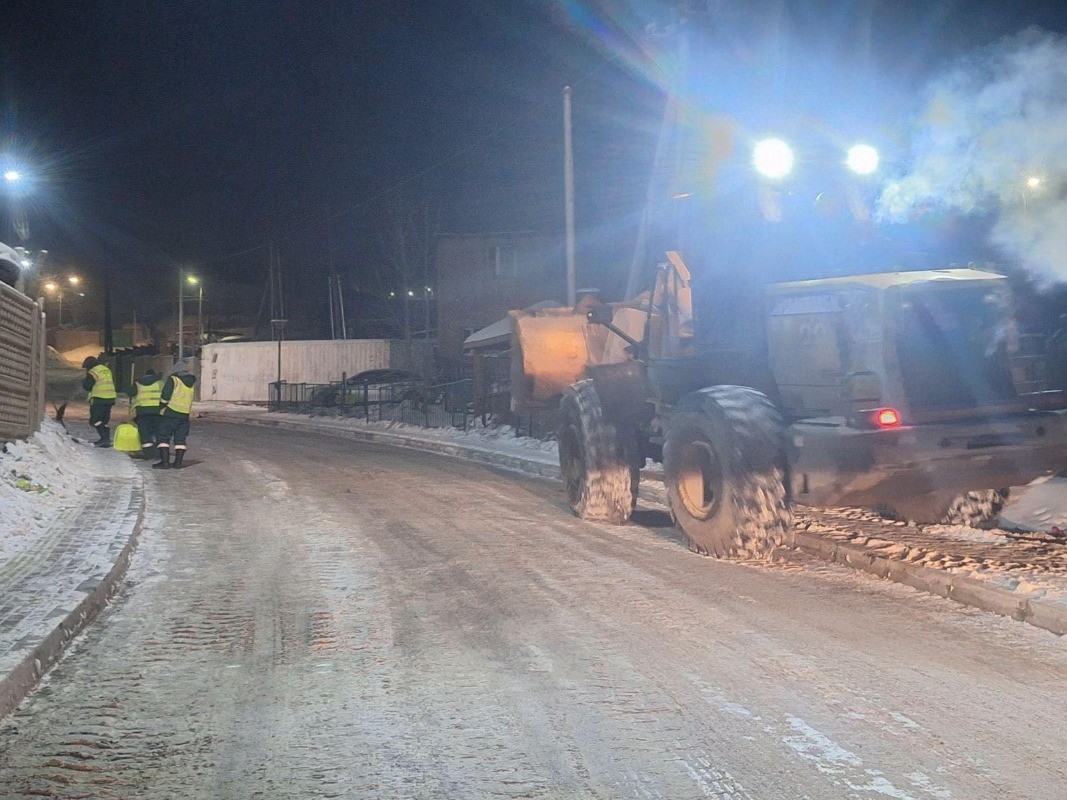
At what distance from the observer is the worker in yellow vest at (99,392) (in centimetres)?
1788

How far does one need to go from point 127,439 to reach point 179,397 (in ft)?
10.7

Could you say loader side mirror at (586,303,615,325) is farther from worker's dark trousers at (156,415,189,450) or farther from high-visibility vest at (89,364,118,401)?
high-visibility vest at (89,364,118,401)

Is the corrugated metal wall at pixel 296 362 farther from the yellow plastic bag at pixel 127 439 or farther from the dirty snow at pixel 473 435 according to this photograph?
the yellow plastic bag at pixel 127 439

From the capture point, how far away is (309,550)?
8.80 m

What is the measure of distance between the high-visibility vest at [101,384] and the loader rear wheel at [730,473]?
43.4 ft

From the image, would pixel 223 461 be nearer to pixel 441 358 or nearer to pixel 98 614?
pixel 98 614

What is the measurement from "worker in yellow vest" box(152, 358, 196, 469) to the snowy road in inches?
263

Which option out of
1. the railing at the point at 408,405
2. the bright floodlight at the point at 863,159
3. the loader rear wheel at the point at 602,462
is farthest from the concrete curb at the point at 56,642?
the railing at the point at 408,405

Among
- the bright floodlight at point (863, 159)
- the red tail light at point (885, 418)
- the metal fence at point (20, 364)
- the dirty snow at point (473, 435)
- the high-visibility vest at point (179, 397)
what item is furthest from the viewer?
the dirty snow at point (473, 435)

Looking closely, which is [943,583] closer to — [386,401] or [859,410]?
[859,410]

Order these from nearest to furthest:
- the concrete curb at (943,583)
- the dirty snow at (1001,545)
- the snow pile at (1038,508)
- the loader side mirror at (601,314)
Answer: the concrete curb at (943,583) → the dirty snow at (1001,545) → the snow pile at (1038,508) → the loader side mirror at (601,314)

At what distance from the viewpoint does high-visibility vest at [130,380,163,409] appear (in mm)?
16089

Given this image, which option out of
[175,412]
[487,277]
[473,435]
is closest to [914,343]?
[175,412]

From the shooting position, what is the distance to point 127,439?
57.5 ft
